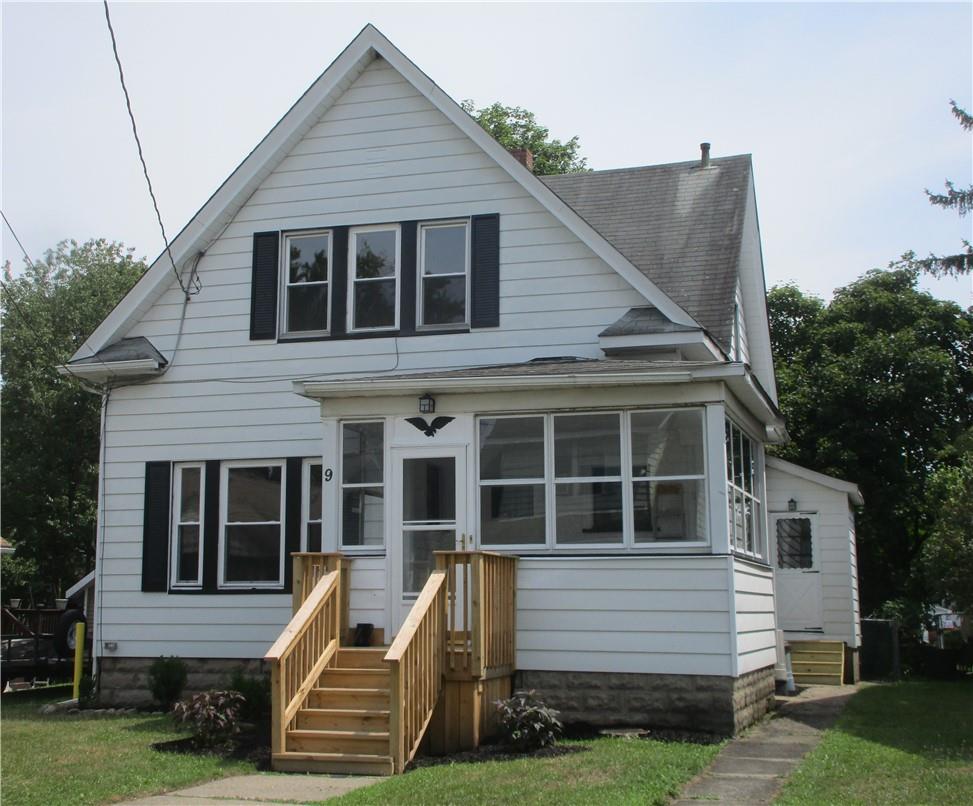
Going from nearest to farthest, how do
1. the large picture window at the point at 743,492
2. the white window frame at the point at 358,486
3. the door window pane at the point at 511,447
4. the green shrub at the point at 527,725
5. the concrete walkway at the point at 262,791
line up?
the concrete walkway at the point at 262,791, the green shrub at the point at 527,725, the door window pane at the point at 511,447, the white window frame at the point at 358,486, the large picture window at the point at 743,492

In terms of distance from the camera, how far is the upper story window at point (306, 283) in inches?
591

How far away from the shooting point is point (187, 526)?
592 inches

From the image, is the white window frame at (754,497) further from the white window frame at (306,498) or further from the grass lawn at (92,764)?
the grass lawn at (92,764)

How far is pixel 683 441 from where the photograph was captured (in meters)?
11.8

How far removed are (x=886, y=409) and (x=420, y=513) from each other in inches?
688

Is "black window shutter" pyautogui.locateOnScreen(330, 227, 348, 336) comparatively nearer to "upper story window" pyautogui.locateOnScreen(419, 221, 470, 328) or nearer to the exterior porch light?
"upper story window" pyautogui.locateOnScreen(419, 221, 470, 328)

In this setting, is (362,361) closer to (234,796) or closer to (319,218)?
(319,218)

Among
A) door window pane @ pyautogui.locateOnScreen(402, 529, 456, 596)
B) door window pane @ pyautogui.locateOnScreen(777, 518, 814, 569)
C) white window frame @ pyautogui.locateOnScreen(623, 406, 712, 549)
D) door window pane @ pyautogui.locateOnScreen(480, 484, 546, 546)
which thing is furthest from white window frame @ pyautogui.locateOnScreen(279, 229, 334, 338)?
door window pane @ pyautogui.locateOnScreen(777, 518, 814, 569)

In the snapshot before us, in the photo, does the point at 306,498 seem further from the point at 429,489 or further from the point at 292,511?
the point at 429,489

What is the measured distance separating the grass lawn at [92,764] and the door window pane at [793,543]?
1052cm

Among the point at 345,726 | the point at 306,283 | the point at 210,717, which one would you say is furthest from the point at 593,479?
the point at 306,283

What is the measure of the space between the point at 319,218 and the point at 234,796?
862cm

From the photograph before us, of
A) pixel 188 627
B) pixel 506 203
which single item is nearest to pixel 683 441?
pixel 506 203

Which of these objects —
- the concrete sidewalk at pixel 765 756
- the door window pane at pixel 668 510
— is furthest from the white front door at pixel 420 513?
the concrete sidewalk at pixel 765 756
